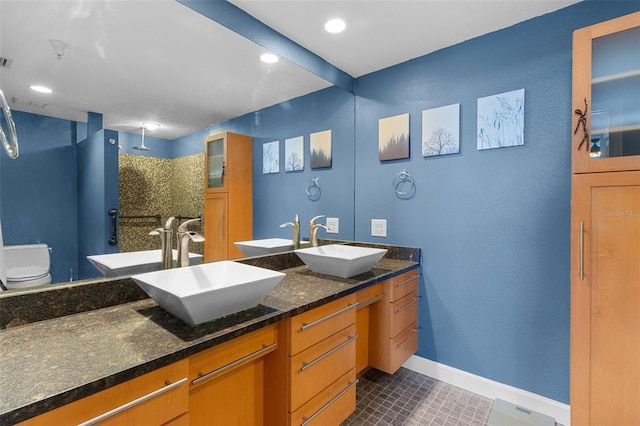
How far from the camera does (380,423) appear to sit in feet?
5.59

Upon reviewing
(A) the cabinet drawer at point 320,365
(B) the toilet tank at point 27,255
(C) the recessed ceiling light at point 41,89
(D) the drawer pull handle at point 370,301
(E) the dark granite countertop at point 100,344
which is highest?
(C) the recessed ceiling light at point 41,89

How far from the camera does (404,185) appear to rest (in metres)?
2.29

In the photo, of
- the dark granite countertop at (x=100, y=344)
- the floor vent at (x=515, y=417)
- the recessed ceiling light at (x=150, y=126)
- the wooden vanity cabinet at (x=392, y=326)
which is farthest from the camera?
the wooden vanity cabinet at (x=392, y=326)

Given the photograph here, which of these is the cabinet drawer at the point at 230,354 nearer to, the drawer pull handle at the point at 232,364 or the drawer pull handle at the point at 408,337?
the drawer pull handle at the point at 232,364

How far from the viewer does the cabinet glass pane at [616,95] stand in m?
1.41

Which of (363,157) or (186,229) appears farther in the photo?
(363,157)

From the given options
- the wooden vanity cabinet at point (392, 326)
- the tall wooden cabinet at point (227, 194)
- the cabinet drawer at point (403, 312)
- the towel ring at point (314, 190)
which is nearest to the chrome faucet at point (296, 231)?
the towel ring at point (314, 190)

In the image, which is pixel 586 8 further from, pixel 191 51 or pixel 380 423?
pixel 380 423

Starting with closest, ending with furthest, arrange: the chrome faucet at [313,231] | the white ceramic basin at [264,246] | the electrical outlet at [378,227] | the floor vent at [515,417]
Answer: the floor vent at [515,417], the white ceramic basin at [264,246], the chrome faucet at [313,231], the electrical outlet at [378,227]

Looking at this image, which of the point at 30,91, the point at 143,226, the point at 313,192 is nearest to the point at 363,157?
the point at 313,192

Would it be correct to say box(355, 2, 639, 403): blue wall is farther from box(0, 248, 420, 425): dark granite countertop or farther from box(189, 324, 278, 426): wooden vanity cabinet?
box(189, 324, 278, 426): wooden vanity cabinet

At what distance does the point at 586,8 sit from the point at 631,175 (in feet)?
3.29

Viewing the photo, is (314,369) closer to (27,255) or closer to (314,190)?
(27,255)

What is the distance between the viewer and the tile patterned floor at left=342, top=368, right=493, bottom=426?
1.73 m
